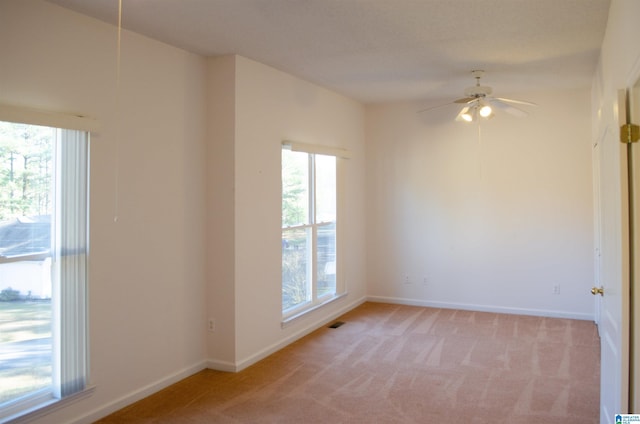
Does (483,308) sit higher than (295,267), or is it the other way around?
(295,267)

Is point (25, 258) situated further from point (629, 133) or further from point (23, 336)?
point (629, 133)

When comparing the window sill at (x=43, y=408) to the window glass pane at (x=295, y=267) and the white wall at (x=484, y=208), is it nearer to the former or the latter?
the window glass pane at (x=295, y=267)

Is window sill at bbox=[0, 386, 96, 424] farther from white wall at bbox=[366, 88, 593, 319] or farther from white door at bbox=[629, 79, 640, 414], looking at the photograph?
white wall at bbox=[366, 88, 593, 319]

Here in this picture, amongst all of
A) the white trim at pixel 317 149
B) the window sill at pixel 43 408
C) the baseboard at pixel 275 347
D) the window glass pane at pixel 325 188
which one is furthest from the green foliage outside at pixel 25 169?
the window glass pane at pixel 325 188

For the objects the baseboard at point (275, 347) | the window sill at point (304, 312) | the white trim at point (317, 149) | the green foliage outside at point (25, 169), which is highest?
Result: the white trim at point (317, 149)

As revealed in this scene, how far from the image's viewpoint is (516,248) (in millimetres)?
5684

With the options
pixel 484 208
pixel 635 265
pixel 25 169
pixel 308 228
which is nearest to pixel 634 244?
pixel 635 265

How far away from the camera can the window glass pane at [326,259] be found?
5402 millimetres

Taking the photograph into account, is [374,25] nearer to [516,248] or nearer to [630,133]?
[630,133]

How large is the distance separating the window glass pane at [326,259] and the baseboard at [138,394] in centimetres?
182

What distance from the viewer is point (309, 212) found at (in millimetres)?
5172

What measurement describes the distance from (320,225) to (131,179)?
2.46m

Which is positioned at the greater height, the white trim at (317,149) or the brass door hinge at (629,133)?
the white trim at (317,149)

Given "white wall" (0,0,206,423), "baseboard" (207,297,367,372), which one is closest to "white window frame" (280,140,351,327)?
"baseboard" (207,297,367,372)
